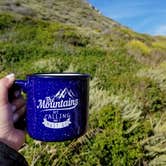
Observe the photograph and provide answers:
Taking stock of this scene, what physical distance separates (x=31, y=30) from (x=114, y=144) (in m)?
16.7

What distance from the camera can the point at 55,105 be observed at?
1.91 metres

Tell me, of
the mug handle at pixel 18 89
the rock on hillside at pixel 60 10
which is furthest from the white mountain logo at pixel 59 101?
the rock on hillside at pixel 60 10

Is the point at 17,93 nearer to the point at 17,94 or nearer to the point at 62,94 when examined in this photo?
the point at 17,94

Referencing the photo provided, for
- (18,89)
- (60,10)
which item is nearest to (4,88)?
(18,89)

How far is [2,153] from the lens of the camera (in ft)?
5.95

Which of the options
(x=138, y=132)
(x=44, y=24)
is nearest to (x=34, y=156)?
(x=138, y=132)

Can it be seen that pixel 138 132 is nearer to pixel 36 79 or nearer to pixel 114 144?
pixel 114 144

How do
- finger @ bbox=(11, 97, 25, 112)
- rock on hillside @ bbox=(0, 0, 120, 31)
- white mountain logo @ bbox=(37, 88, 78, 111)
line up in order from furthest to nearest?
rock on hillside @ bbox=(0, 0, 120, 31), finger @ bbox=(11, 97, 25, 112), white mountain logo @ bbox=(37, 88, 78, 111)

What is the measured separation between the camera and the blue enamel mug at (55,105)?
6.26 feet

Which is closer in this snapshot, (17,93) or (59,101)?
(59,101)

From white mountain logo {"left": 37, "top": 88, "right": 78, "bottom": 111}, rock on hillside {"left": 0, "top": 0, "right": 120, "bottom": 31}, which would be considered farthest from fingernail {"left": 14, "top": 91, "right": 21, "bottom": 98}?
rock on hillside {"left": 0, "top": 0, "right": 120, "bottom": 31}

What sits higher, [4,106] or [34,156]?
[4,106]

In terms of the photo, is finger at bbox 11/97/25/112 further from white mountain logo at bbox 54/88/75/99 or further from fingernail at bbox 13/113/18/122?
white mountain logo at bbox 54/88/75/99

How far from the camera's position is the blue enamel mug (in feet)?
6.26
